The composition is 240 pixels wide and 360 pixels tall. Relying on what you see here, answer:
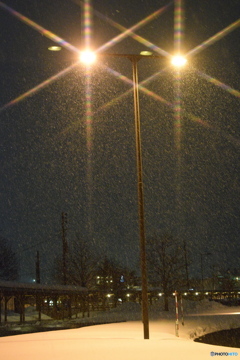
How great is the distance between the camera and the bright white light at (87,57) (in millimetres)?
16188

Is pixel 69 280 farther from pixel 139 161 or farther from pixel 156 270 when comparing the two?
pixel 139 161

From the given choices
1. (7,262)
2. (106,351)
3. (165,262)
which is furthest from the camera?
(7,262)

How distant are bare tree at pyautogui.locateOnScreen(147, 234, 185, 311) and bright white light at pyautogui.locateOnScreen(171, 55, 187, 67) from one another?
143 ft

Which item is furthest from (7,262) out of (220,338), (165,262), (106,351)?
(106,351)

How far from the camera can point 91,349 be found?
12453mm

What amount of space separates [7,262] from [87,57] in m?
76.1

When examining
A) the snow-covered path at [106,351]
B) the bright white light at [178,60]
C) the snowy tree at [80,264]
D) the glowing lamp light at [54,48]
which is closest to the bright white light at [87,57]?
the glowing lamp light at [54,48]

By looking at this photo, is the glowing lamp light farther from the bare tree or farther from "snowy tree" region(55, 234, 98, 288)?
"snowy tree" region(55, 234, 98, 288)

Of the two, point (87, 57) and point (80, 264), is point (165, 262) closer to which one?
point (80, 264)

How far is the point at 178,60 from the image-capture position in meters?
16.5

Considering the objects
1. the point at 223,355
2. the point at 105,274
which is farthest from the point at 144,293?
the point at 105,274

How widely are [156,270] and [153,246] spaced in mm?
2720

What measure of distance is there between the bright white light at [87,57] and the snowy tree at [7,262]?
74.7 meters

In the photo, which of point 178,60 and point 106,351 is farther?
point 178,60
